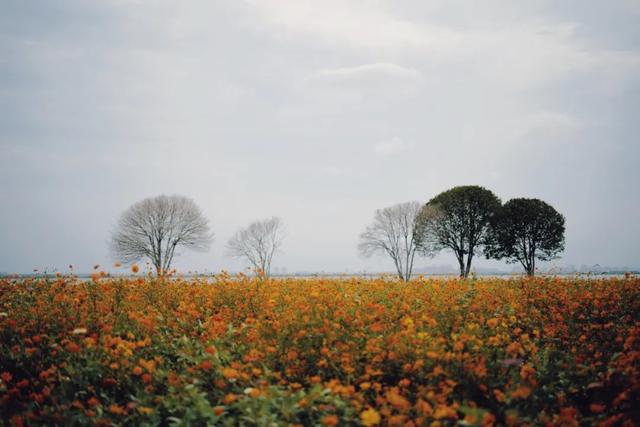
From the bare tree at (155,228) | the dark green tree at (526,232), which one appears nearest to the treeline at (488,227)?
the dark green tree at (526,232)

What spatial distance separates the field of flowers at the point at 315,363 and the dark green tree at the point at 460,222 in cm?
3622

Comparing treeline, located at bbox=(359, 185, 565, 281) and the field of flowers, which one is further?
treeline, located at bbox=(359, 185, 565, 281)

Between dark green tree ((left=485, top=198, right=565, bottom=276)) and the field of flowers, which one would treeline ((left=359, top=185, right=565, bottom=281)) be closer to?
dark green tree ((left=485, top=198, right=565, bottom=276))

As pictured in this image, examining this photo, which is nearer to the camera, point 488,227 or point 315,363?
point 315,363

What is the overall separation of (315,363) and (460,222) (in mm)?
42109

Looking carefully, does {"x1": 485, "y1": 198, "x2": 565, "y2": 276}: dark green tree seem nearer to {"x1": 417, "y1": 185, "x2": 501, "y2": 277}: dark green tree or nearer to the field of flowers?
{"x1": 417, "y1": 185, "x2": 501, "y2": 277}: dark green tree

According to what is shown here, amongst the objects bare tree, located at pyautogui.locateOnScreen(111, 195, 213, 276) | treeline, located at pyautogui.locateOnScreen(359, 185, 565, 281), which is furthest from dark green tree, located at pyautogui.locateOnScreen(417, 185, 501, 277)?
bare tree, located at pyautogui.locateOnScreen(111, 195, 213, 276)

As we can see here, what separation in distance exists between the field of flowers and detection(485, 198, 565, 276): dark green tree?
38566 mm

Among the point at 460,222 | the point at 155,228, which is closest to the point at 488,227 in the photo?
the point at 460,222

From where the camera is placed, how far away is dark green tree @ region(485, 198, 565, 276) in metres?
44.4

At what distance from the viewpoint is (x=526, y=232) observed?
147 feet

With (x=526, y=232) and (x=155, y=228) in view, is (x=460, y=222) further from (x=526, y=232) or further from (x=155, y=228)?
(x=155, y=228)

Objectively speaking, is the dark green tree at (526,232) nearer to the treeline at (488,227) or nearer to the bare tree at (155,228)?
the treeline at (488,227)

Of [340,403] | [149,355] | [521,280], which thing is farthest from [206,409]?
[521,280]
